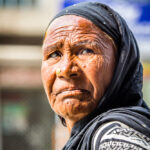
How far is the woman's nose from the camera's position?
1.62 meters

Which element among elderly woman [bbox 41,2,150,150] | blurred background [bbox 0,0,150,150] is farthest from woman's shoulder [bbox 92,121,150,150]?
blurred background [bbox 0,0,150,150]

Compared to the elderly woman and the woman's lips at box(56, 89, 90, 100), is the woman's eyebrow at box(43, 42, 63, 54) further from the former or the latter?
the woman's lips at box(56, 89, 90, 100)

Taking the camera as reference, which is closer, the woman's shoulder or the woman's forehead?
the woman's shoulder

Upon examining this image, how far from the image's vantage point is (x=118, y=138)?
1271 millimetres

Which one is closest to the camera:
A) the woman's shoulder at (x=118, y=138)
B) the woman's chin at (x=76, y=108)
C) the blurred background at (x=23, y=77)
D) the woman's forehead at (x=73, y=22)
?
the woman's shoulder at (x=118, y=138)

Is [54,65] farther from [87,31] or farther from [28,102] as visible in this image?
[28,102]

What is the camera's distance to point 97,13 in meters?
1.78

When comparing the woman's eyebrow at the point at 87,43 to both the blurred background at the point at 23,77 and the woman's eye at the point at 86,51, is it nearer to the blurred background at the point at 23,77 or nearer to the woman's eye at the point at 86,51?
the woman's eye at the point at 86,51

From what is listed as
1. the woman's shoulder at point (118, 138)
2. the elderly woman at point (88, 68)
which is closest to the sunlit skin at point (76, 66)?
the elderly woman at point (88, 68)

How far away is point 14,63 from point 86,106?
1383 cm

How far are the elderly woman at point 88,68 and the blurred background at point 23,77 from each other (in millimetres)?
13063

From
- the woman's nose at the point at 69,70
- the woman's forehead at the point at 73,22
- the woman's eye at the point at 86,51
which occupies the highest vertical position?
the woman's forehead at the point at 73,22

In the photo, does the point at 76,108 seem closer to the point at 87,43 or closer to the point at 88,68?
the point at 88,68

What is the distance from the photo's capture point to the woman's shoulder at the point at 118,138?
4.11 feet
